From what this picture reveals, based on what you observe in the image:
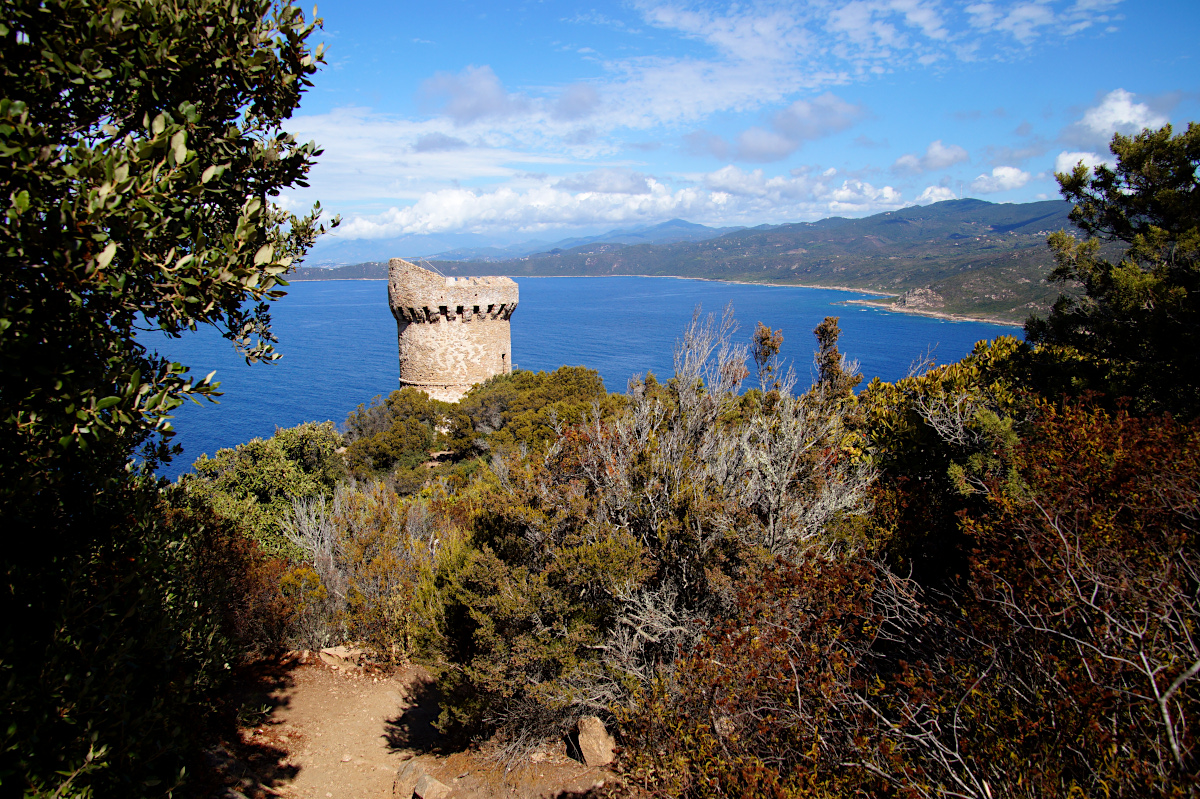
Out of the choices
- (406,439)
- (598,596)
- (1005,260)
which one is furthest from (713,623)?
(1005,260)

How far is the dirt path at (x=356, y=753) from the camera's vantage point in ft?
19.4

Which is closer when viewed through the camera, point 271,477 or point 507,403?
point 271,477

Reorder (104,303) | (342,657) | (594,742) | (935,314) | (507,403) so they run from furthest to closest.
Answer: (935,314), (507,403), (342,657), (594,742), (104,303)

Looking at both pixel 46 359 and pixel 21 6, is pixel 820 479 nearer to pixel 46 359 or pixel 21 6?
pixel 46 359

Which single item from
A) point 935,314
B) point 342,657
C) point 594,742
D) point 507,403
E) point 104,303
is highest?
point 104,303

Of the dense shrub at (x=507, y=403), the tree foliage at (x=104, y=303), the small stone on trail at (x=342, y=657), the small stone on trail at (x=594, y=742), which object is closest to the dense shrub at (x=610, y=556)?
the small stone on trail at (x=594, y=742)

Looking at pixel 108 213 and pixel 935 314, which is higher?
pixel 108 213

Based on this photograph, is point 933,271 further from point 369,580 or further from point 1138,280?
point 369,580

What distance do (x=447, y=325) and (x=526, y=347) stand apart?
44.7 m

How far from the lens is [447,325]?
22.7m

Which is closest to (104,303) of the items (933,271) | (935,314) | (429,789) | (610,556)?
(610,556)

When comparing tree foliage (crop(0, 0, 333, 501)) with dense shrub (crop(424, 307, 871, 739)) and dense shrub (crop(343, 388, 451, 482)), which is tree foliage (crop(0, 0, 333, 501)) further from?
dense shrub (crop(343, 388, 451, 482))

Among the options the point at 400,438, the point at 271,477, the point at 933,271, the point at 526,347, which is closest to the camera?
the point at 271,477

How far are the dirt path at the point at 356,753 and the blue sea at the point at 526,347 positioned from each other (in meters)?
14.3
